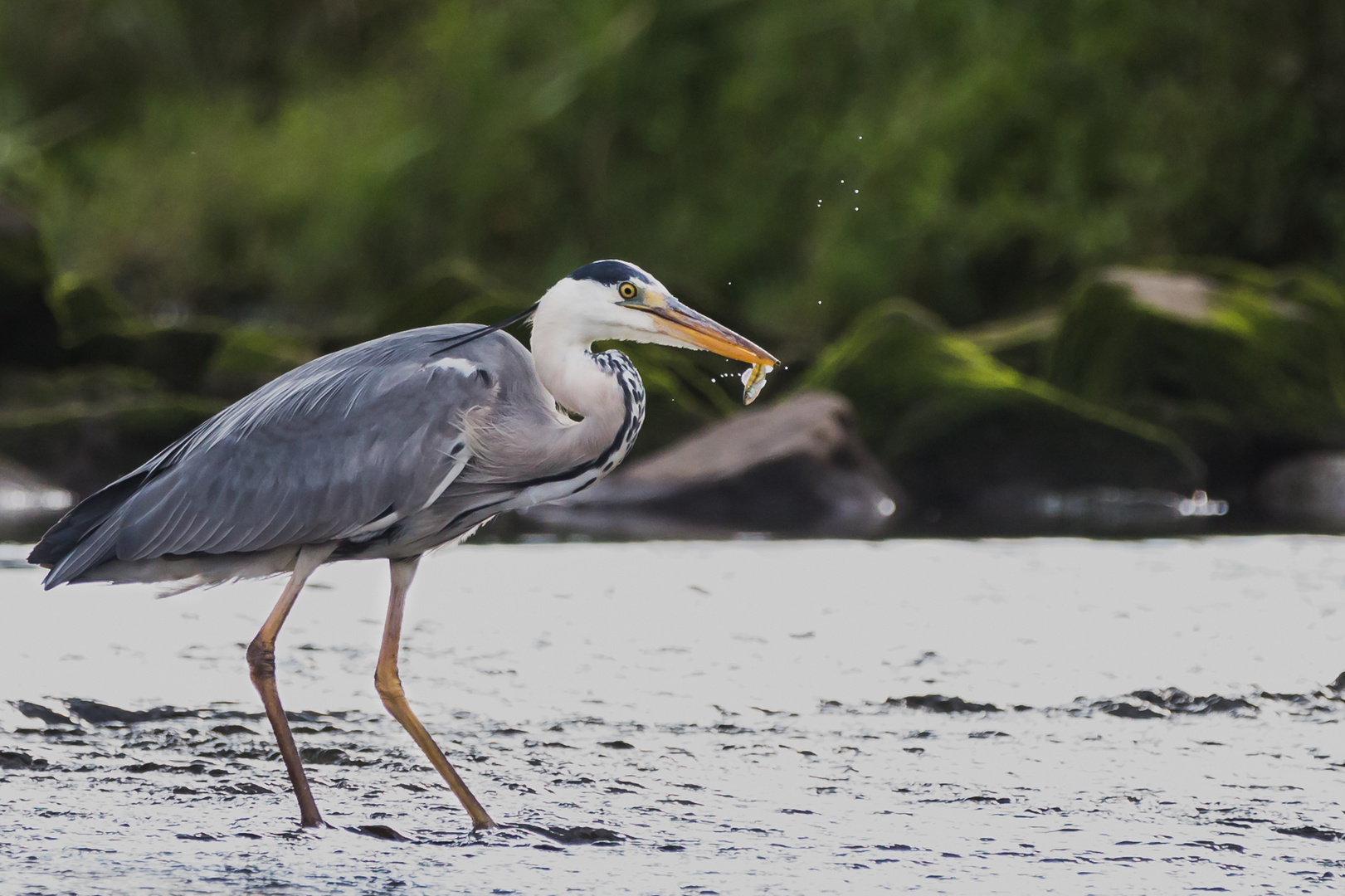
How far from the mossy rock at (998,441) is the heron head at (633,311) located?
8379 mm

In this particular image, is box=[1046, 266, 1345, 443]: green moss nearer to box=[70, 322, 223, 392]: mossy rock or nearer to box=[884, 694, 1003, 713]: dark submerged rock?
box=[70, 322, 223, 392]: mossy rock

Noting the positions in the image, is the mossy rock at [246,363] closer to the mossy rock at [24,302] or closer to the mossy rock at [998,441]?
the mossy rock at [24,302]

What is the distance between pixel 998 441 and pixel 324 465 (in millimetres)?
9127

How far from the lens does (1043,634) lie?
7129mm

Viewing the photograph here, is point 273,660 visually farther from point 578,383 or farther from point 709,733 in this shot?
point 709,733

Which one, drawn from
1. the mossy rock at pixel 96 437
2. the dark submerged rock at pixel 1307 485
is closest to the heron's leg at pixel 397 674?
the mossy rock at pixel 96 437

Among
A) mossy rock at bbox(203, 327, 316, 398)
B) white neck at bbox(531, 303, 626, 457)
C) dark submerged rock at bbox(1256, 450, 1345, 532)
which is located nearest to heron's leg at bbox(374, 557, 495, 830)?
white neck at bbox(531, 303, 626, 457)

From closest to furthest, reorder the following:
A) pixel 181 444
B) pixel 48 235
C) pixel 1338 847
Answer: pixel 1338 847 < pixel 181 444 < pixel 48 235

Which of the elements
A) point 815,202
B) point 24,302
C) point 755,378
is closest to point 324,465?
point 755,378

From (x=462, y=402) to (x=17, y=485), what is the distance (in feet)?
29.1

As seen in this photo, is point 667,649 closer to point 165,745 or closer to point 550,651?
point 550,651

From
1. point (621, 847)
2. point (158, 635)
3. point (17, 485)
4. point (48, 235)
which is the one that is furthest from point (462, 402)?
point (48, 235)

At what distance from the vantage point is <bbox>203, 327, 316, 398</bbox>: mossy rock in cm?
1512

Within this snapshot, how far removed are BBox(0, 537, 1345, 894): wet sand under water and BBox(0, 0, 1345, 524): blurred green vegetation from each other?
18.5 ft
